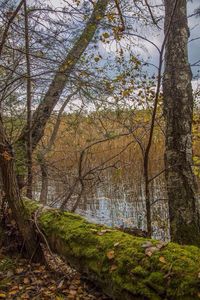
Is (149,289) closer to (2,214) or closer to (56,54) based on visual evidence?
(2,214)

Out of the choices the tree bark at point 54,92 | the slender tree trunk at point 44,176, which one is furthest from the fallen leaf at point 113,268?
the tree bark at point 54,92

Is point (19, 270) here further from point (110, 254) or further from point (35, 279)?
point (110, 254)

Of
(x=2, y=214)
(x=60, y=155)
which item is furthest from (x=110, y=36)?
(x=60, y=155)

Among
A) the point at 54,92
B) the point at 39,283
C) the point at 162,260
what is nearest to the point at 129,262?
the point at 162,260

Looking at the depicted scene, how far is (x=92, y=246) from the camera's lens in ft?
8.05

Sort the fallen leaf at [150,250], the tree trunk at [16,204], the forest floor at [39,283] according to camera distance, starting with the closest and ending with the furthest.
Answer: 1. the fallen leaf at [150,250]
2. the forest floor at [39,283]
3. the tree trunk at [16,204]

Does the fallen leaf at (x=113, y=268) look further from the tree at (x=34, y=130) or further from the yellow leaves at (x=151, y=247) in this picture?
the tree at (x=34, y=130)

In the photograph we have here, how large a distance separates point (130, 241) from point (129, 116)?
2741 mm

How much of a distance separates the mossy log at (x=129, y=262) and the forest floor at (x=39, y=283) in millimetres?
180

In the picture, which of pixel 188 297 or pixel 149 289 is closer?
pixel 188 297

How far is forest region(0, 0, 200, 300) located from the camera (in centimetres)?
213

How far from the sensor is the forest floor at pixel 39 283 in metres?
2.51

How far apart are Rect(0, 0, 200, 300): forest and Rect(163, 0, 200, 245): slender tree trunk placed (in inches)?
0.4

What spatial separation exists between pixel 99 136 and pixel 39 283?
380cm
